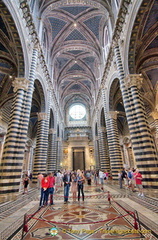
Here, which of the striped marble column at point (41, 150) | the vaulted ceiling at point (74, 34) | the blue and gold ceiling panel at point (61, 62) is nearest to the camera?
the striped marble column at point (41, 150)

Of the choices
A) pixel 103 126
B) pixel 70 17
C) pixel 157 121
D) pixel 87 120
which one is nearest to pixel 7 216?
pixel 103 126

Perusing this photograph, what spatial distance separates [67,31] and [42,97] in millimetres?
10245

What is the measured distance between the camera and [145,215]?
11.6 feet

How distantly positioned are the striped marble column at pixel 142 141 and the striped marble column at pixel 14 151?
7.02 m

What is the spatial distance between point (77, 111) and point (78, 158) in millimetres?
11885

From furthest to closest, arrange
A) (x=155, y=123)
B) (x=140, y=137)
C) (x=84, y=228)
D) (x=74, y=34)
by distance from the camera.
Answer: (x=74, y=34), (x=155, y=123), (x=140, y=137), (x=84, y=228)

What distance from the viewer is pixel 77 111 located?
110ft

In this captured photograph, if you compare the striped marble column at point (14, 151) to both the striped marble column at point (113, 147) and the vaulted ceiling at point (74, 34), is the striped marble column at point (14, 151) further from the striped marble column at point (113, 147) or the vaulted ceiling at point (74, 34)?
the vaulted ceiling at point (74, 34)

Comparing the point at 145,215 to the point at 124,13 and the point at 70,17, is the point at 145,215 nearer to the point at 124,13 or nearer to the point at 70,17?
the point at 124,13

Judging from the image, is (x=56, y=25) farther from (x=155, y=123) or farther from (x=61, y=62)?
(x=155, y=123)

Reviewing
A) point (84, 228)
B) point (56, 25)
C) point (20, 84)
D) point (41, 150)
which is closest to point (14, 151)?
point (20, 84)

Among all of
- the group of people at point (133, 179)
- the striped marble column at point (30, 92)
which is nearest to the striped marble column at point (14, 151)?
the striped marble column at point (30, 92)

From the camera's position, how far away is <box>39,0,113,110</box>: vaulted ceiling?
1448 centimetres

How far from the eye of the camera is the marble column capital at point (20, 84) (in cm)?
898
